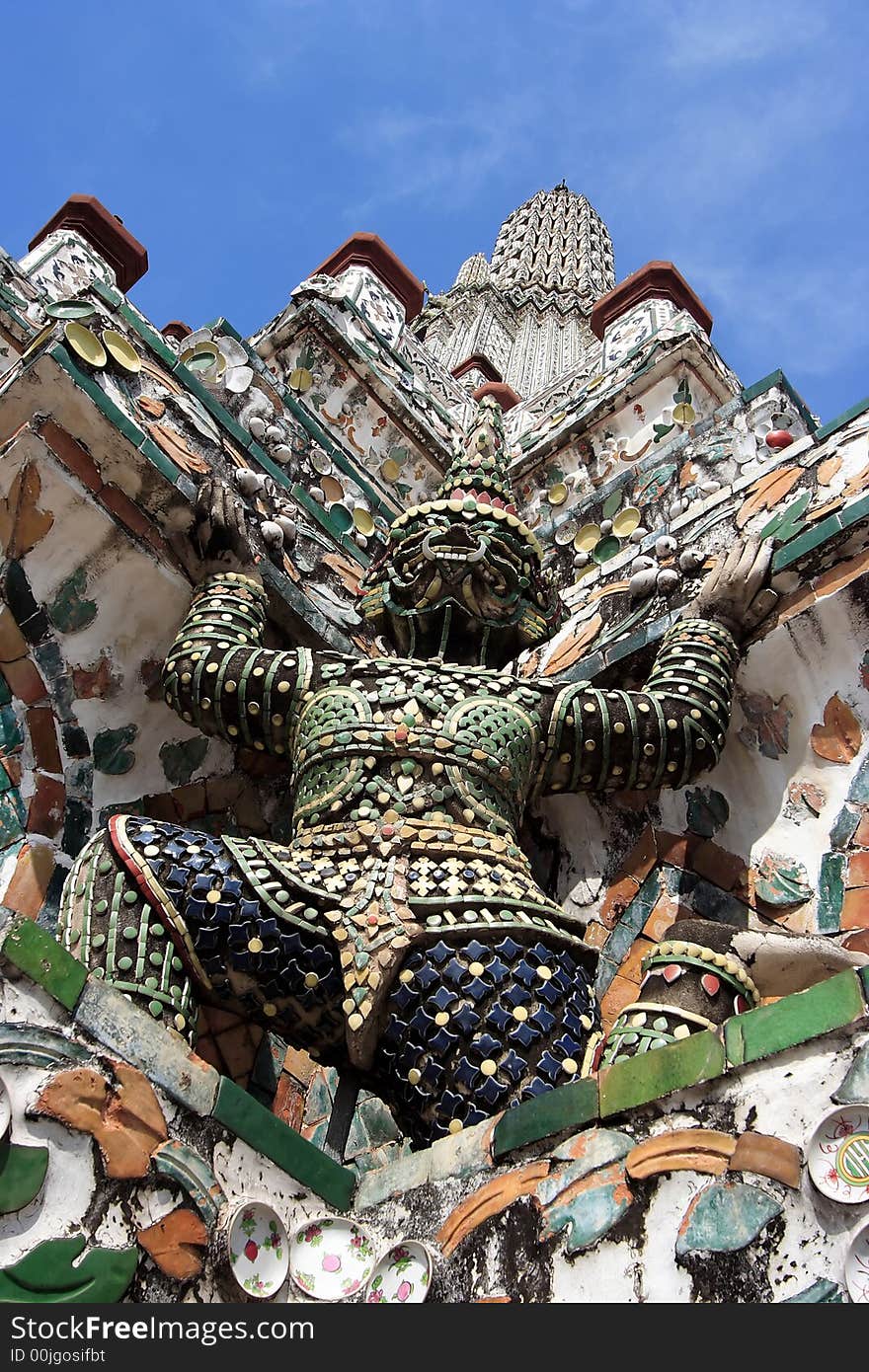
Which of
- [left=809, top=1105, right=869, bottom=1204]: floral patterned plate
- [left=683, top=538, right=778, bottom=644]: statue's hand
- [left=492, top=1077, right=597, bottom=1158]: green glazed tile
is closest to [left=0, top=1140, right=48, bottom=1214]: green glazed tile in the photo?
[left=492, top=1077, right=597, bottom=1158]: green glazed tile

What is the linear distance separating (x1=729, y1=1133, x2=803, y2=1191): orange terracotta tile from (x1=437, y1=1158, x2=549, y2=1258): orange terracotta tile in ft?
1.44

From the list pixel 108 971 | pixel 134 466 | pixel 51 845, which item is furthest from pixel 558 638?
pixel 108 971

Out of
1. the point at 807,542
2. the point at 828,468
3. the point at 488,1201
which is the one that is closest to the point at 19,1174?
the point at 488,1201

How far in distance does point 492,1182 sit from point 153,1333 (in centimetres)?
76

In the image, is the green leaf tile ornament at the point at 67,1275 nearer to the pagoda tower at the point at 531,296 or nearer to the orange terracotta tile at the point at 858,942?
the orange terracotta tile at the point at 858,942

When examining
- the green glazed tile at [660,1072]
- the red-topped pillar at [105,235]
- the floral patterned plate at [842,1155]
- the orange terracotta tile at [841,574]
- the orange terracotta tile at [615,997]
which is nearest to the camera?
the floral patterned plate at [842,1155]

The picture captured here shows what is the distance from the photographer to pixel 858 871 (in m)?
4.40

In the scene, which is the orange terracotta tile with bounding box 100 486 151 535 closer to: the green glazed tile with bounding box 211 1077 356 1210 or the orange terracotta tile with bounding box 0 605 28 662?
the orange terracotta tile with bounding box 0 605 28 662

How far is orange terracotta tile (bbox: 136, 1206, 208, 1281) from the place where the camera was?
2.66 m

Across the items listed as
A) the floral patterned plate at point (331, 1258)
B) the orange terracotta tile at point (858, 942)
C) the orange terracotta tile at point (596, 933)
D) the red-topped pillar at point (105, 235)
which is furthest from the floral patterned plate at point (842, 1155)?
the red-topped pillar at point (105, 235)

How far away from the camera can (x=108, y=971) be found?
3.47 m

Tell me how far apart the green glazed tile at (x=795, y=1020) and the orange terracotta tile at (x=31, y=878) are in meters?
2.43

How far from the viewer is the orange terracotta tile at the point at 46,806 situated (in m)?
4.51

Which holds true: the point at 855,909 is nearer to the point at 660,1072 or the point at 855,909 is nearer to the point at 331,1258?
the point at 660,1072
